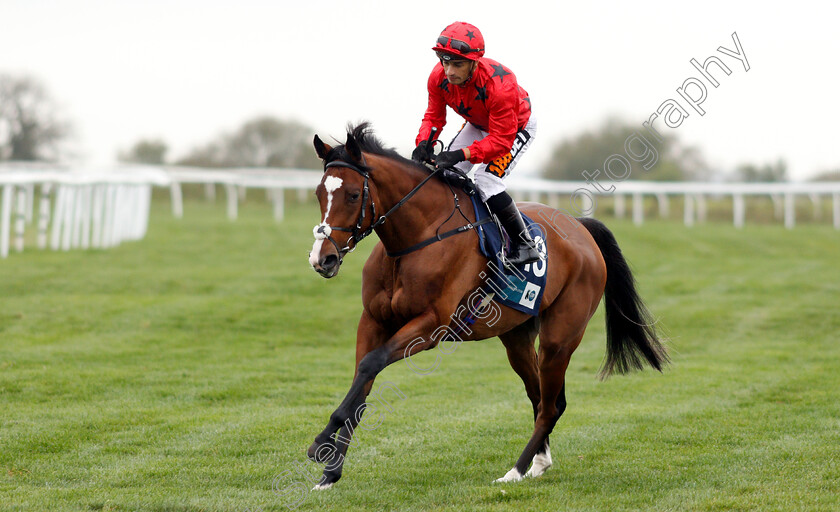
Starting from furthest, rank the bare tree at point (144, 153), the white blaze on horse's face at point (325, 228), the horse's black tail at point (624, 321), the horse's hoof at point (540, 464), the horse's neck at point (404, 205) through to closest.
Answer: the bare tree at point (144, 153)
the horse's black tail at point (624, 321)
the horse's hoof at point (540, 464)
the horse's neck at point (404, 205)
the white blaze on horse's face at point (325, 228)

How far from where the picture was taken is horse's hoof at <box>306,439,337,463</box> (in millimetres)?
4410

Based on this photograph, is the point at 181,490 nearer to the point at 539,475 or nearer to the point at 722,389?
the point at 539,475

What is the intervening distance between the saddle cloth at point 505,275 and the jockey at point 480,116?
2.8 inches

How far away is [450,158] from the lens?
5023mm

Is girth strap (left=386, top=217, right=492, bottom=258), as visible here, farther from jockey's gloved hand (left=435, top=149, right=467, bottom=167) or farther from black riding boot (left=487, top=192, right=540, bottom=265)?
jockey's gloved hand (left=435, top=149, right=467, bottom=167)

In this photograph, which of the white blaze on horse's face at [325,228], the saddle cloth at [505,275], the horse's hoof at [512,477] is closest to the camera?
the white blaze on horse's face at [325,228]

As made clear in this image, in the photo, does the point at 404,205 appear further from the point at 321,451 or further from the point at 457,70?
the point at 321,451

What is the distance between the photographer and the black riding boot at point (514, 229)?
530cm

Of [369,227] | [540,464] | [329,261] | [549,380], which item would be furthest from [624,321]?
[329,261]

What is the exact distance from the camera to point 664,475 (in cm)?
523

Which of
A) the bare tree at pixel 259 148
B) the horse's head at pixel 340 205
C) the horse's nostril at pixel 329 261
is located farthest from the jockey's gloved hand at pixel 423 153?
the bare tree at pixel 259 148

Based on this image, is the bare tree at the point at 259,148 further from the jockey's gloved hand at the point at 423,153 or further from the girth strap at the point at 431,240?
the girth strap at the point at 431,240

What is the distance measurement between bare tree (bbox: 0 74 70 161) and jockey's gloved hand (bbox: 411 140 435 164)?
44.4 m

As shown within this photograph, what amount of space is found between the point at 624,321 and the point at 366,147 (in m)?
2.81
